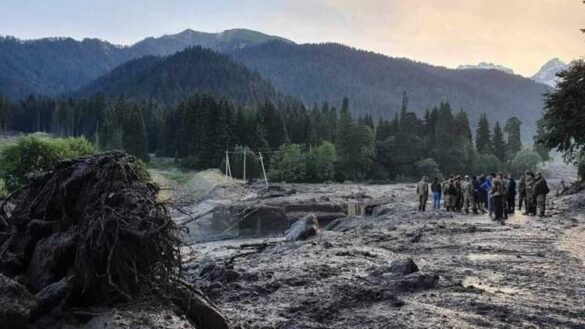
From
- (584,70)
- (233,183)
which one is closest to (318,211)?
(584,70)

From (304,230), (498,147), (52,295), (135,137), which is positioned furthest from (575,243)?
(498,147)

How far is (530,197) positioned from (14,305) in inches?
1009

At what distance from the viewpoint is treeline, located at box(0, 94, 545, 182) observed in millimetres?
98000

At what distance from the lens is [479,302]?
1054 centimetres

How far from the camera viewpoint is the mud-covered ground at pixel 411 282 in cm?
974

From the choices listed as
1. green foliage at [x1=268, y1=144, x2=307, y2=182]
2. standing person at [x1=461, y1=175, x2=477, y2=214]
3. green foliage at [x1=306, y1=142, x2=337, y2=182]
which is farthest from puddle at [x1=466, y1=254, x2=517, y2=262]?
green foliage at [x1=306, y1=142, x2=337, y2=182]

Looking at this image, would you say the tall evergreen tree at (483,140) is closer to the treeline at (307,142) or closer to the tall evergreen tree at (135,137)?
the treeline at (307,142)

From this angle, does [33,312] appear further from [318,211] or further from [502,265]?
[318,211]

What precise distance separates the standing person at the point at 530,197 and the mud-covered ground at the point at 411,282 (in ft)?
20.4

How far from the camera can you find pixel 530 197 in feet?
89.8

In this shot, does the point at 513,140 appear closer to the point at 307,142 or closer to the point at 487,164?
the point at 487,164

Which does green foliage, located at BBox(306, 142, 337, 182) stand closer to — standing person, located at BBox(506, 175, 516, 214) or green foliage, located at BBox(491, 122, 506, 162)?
green foliage, located at BBox(491, 122, 506, 162)

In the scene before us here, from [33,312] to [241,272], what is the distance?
8.08 metres

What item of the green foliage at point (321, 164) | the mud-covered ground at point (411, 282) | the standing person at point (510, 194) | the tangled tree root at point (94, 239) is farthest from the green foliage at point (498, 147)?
the tangled tree root at point (94, 239)
